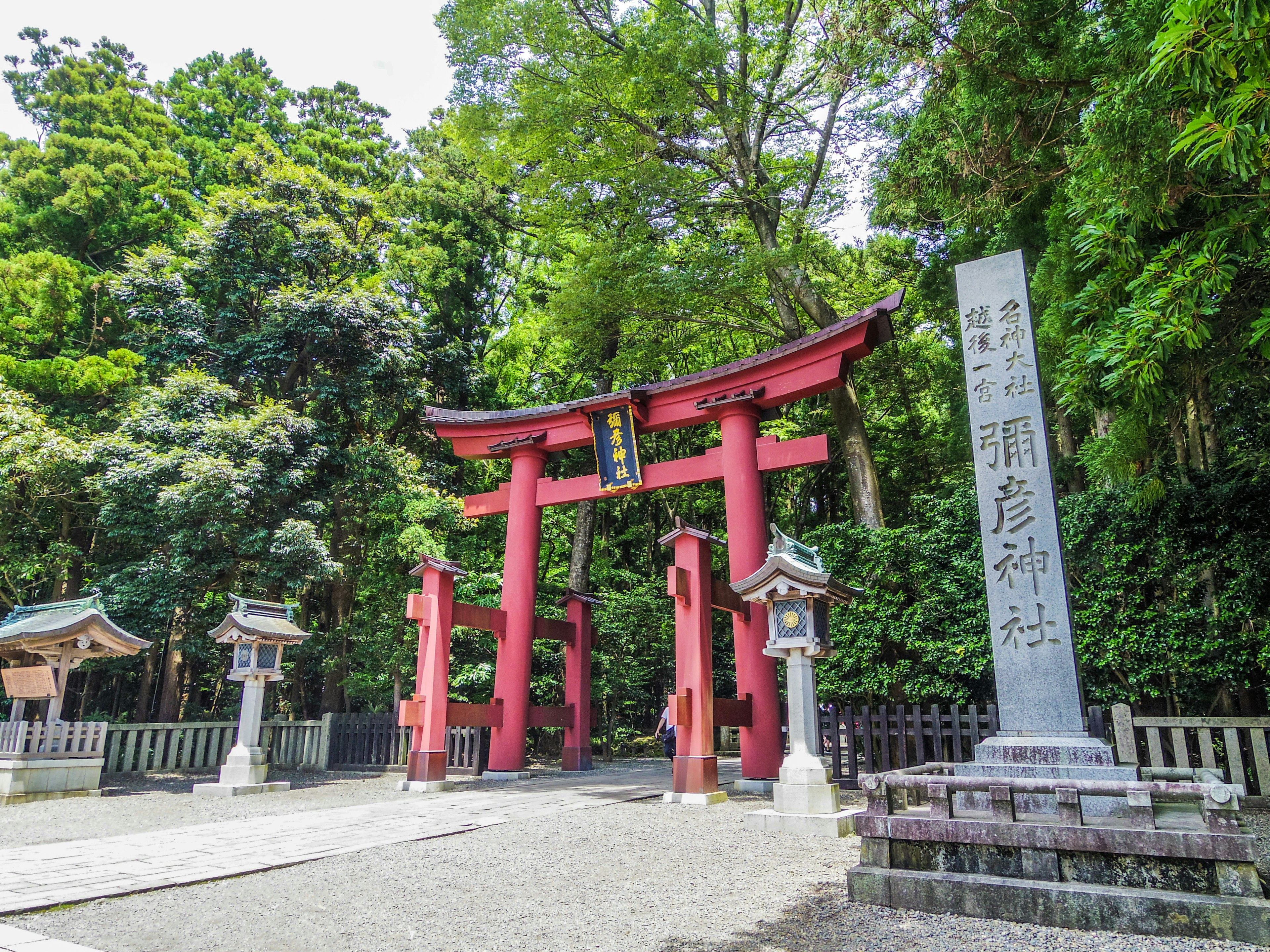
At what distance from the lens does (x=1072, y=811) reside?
3.68m

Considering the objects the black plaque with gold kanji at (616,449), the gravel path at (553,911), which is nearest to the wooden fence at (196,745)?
the black plaque with gold kanji at (616,449)

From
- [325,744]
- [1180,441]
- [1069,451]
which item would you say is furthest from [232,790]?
[1069,451]

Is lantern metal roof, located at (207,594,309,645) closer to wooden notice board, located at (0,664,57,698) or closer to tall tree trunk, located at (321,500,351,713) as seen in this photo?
wooden notice board, located at (0,664,57,698)

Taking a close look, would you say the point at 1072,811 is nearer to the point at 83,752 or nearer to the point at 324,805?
the point at 324,805

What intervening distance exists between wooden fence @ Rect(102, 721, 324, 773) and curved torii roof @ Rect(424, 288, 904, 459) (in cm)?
569

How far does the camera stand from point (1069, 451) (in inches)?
464

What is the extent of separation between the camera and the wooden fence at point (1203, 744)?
6711 millimetres

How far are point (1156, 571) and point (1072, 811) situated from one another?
18.4 ft

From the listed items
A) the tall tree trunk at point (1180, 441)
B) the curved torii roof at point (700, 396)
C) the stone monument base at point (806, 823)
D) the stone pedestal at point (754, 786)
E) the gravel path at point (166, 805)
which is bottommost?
the gravel path at point (166, 805)

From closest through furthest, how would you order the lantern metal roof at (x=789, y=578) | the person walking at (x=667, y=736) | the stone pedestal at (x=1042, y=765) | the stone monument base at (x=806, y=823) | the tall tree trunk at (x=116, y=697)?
the stone pedestal at (x=1042, y=765), the stone monument base at (x=806, y=823), the lantern metal roof at (x=789, y=578), the person walking at (x=667, y=736), the tall tree trunk at (x=116, y=697)

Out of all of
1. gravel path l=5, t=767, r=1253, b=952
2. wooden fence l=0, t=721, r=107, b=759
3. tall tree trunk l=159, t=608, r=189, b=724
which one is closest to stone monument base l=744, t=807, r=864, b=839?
gravel path l=5, t=767, r=1253, b=952

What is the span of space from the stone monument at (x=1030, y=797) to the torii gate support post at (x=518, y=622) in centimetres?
662

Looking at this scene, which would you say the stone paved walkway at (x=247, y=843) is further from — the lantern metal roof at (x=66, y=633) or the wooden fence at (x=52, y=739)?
the lantern metal roof at (x=66, y=633)

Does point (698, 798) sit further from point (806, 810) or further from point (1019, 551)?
point (1019, 551)
